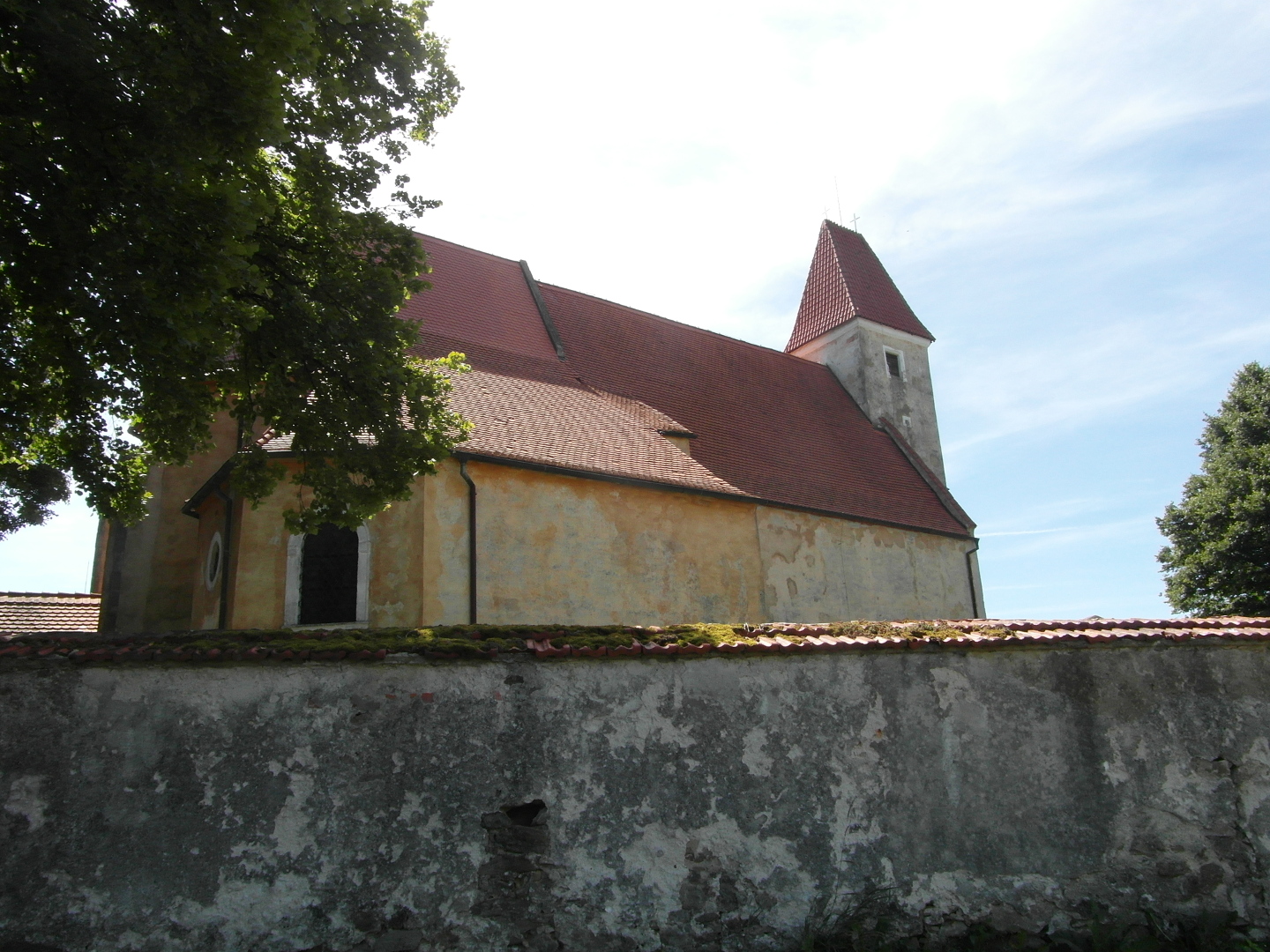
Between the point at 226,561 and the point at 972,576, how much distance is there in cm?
1463

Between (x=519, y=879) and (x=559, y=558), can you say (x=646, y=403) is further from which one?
(x=519, y=879)

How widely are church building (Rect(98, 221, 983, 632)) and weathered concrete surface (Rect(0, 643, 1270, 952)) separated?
4770 millimetres

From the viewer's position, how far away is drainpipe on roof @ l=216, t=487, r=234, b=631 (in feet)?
39.3

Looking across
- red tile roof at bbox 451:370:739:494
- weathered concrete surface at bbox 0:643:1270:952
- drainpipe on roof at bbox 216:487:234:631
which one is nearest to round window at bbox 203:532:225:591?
drainpipe on roof at bbox 216:487:234:631

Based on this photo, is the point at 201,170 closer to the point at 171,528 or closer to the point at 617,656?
the point at 617,656

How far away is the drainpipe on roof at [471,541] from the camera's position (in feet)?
40.2

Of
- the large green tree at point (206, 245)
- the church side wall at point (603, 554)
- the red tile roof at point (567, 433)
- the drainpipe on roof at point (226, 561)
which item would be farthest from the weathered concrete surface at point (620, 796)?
the red tile roof at point (567, 433)

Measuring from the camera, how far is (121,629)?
1366 cm

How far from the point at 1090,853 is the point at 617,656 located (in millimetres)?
4060

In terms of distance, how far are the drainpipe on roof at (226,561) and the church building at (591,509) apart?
42mm

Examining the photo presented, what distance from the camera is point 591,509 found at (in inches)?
536

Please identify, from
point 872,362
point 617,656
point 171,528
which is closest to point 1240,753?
point 617,656

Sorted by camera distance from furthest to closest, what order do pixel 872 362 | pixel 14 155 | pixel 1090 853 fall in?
pixel 872 362
pixel 1090 853
pixel 14 155

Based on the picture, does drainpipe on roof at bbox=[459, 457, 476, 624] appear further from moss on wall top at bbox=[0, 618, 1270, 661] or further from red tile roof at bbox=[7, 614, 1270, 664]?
red tile roof at bbox=[7, 614, 1270, 664]
